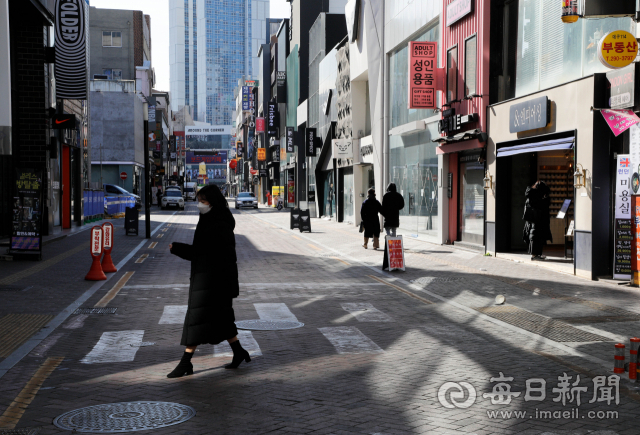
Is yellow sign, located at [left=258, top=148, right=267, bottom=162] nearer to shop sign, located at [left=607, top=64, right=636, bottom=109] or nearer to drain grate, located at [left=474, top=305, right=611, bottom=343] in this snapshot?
shop sign, located at [left=607, top=64, right=636, bottom=109]

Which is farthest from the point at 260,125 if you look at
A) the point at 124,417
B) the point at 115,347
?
the point at 124,417

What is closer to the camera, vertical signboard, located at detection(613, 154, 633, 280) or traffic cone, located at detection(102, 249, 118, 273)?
vertical signboard, located at detection(613, 154, 633, 280)

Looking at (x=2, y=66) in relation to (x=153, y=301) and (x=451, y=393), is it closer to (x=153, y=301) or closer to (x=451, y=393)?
(x=153, y=301)

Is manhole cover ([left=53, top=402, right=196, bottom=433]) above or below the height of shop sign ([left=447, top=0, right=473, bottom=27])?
below

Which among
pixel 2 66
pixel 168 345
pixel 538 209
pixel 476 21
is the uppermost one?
pixel 476 21

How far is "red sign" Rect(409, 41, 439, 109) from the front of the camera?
2152 cm

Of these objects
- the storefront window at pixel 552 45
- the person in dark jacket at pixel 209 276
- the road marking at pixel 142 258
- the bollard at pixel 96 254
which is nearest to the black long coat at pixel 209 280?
the person in dark jacket at pixel 209 276

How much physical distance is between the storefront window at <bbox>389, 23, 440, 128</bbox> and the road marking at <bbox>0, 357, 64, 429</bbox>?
1912cm

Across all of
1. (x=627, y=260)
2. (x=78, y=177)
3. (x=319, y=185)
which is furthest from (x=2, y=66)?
(x=319, y=185)

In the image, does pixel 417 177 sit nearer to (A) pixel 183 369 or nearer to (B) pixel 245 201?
(A) pixel 183 369

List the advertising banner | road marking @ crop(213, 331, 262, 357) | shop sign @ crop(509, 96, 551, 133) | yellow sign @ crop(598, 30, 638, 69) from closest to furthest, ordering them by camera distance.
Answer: road marking @ crop(213, 331, 262, 357), yellow sign @ crop(598, 30, 638, 69), shop sign @ crop(509, 96, 551, 133), the advertising banner

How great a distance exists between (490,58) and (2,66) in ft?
39.6

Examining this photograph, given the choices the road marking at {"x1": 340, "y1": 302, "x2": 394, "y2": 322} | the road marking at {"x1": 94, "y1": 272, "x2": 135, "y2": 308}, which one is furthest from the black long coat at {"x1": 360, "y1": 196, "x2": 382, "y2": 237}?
the road marking at {"x1": 340, "y1": 302, "x2": 394, "y2": 322}

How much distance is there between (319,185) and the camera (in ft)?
144
